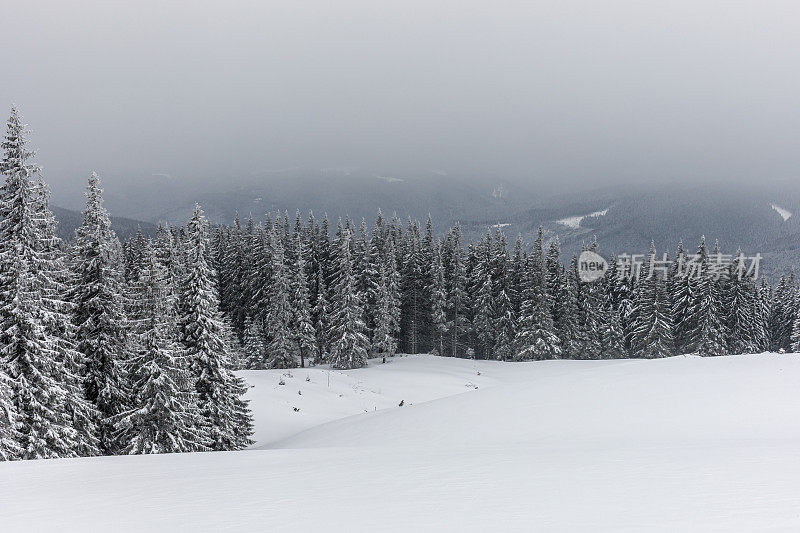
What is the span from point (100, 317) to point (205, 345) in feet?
14.3

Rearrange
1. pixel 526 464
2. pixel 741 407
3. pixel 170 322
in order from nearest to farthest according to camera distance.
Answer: pixel 526 464 → pixel 741 407 → pixel 170 322

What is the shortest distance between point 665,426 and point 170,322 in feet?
58.0

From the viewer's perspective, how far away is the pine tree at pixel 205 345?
21.2 meters

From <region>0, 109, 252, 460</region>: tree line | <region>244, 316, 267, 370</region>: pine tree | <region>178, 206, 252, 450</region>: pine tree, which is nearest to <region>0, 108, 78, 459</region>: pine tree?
<region>0, 109, 252, 460</region>: tree line

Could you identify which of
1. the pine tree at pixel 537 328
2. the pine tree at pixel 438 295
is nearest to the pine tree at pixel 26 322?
the pine tree at pixel 438 295

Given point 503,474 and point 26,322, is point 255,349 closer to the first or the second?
point 26,322

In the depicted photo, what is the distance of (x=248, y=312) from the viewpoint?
194ft

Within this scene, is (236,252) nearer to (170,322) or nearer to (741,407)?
(170,322)

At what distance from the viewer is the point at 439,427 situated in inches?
710

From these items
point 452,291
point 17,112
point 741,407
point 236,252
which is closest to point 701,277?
point 452,291

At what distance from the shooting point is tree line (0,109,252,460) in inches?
703

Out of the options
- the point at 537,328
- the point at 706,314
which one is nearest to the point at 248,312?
the point at 537,328

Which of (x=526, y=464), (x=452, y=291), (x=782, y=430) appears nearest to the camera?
(x=526, y=464)

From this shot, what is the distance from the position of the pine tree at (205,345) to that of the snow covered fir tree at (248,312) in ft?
0.25
